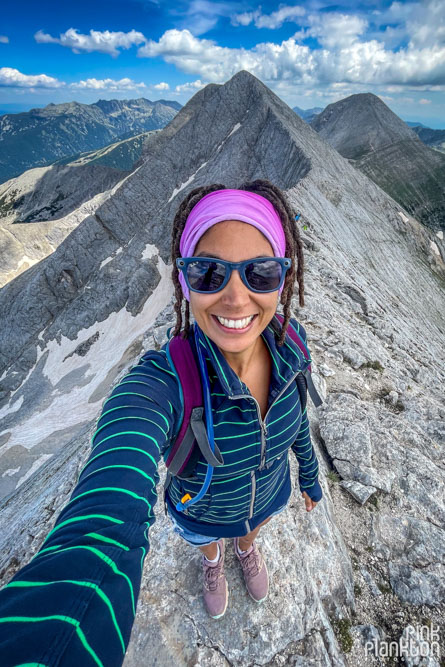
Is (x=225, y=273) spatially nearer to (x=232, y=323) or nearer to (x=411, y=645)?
(x=232, y=323)

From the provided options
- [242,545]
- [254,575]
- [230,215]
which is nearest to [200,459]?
[230,215]

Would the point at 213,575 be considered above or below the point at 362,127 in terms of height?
below

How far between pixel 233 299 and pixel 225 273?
244 mm

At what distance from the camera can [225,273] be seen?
9.22 ft

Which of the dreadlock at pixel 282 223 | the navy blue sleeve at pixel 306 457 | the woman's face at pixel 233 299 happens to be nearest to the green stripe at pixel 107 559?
the woman's face at pixel 233 299

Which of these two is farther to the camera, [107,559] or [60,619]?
[107,559]

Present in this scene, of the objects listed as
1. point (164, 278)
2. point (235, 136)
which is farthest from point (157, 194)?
point (164, 278)

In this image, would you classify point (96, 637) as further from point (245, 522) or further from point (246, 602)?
point (246, 602)

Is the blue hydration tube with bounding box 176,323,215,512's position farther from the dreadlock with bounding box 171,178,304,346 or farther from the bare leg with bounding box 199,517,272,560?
the bare leg with bounding box 199,517,272,560

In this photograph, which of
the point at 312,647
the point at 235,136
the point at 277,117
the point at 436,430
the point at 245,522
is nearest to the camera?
the point at 245,522

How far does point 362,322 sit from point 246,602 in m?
12.6

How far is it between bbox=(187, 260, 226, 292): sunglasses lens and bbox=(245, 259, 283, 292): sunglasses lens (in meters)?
0.24

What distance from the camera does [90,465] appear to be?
2.19m

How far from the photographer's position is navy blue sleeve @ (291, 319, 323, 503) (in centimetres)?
396
